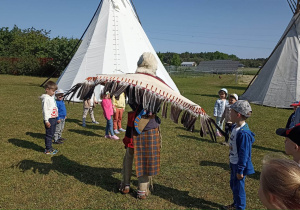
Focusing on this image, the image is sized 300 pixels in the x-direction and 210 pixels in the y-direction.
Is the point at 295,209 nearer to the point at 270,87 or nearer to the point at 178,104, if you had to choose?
the point at 178,104

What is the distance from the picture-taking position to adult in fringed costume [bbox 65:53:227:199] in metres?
3.27

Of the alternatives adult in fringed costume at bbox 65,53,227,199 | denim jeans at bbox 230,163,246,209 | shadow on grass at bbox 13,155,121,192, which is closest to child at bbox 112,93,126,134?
shadow on grass at bbox 13,155,121,192

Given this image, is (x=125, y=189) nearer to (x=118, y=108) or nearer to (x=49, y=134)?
(x=49, y=134)

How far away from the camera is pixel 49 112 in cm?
552

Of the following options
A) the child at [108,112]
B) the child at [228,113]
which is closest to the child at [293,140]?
the child at [228,113]

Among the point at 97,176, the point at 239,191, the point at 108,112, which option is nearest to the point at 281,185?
the point at 239,191

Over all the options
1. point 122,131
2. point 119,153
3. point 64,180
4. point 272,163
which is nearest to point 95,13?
point 122,131

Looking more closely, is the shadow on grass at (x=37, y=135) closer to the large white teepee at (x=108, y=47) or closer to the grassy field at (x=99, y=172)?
the grassy field at (x=99, y=172)

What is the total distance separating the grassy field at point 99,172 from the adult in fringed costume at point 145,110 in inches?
19.6

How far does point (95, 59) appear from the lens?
38.7ft

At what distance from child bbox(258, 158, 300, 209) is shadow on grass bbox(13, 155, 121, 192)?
3.22m

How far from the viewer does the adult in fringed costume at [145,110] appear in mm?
3273

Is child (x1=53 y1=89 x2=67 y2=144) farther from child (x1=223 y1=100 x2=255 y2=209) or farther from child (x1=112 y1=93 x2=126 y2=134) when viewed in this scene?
child (x1=223 y1=100 x2=255 y2=209)

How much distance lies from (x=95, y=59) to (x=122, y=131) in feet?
17.0
